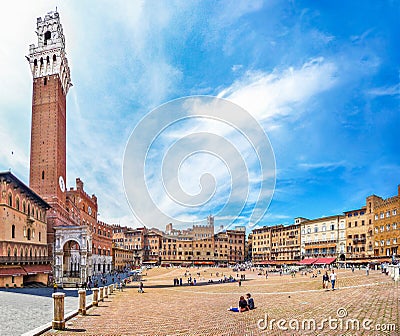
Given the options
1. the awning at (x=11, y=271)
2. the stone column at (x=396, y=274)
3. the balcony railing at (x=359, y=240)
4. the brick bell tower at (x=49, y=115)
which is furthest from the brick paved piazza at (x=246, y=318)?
the balcony railing at (x=359, y=240)

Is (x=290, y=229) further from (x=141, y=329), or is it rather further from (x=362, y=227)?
(x=141, y=329)

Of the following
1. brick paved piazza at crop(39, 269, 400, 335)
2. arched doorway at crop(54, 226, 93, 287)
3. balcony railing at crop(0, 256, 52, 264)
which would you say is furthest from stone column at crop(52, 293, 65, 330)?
arched doorway at crop(54, 226, 93, 287)

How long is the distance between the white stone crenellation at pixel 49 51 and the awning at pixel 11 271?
33537 mm

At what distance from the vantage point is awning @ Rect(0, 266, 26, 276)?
111 ft

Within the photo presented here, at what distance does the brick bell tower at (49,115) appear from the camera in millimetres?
55656

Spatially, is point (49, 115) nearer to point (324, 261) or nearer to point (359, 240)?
point (324, 261)

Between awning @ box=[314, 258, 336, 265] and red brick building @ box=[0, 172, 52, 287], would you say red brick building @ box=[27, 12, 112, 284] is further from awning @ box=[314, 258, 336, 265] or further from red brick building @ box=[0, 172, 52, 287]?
awning @ box=[314, 258, 336, 265]

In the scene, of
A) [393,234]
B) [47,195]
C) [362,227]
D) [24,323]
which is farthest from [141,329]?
[362,227]

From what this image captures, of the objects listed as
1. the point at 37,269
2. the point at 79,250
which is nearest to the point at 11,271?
the point at 37,269

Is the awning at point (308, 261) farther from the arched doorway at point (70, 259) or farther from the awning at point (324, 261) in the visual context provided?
the arched doorway at point (70, 259)

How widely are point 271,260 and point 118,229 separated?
4883 cm

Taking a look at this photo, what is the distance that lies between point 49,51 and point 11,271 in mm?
38584

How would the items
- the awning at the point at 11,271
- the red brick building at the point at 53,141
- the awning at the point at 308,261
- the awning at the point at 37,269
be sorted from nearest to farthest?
the awning at the point at 11,271
the awning at the point at 37,269
the red brick building at the point at 53,141
the awning at the point at 308,261

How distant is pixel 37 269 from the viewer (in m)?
41.7
